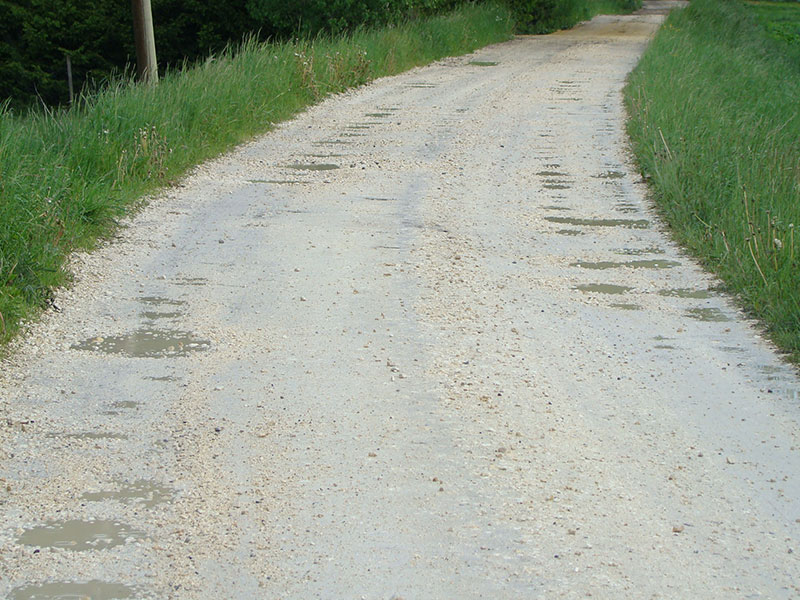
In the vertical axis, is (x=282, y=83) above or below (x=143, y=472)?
above

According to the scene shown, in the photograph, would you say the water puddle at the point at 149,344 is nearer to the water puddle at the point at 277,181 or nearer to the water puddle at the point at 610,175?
the water puddle at the point at 277,181

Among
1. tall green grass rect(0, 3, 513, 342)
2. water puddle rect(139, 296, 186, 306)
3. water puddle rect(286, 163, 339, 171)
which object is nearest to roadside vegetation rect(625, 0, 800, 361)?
water puddle rect(286, 163, 339, 171)

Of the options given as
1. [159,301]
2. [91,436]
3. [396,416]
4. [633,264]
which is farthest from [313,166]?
[91,436]

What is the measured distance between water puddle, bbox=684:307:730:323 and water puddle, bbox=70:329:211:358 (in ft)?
9.32

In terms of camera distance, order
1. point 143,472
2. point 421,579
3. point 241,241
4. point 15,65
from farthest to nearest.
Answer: point 15,65 < point 241,241 < point 143,472 < point 421,579

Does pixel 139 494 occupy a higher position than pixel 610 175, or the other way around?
pixel 610 175

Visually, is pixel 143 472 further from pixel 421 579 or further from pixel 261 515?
pixel 421 579

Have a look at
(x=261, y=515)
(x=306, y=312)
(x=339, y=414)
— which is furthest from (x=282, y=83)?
(x=261, y=515)

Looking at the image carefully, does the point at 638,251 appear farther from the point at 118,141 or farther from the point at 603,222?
the point at 118,141

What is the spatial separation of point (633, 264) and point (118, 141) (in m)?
4.68

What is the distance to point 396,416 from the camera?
4668 millimetres

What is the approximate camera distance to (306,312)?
6.09 m

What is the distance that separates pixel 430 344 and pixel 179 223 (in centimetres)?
334

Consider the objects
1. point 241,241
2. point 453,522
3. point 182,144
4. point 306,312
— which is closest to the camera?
point 453,522
